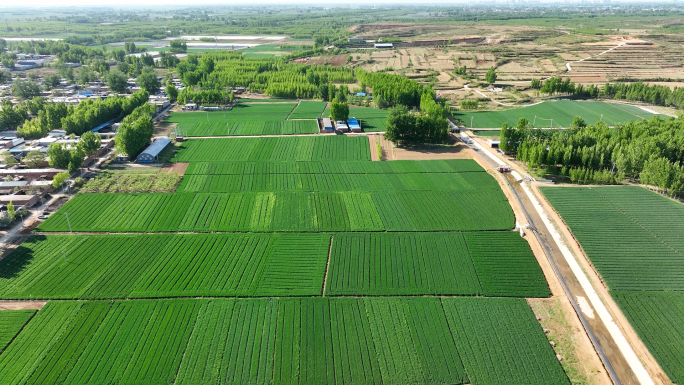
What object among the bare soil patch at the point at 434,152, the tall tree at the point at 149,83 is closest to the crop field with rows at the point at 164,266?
the bare soil patch at the point at 434,152

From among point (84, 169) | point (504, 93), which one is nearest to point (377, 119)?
point (504, 93)

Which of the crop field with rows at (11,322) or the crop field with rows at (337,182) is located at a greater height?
the crop field with rows at (337,182)

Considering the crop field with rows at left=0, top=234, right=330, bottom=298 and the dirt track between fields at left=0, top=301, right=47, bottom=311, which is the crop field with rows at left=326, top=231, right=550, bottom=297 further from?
the dirt track between fields at left=0, top=301, right=47, bottom=311

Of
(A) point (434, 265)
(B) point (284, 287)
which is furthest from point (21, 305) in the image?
(A) point (434, 265)

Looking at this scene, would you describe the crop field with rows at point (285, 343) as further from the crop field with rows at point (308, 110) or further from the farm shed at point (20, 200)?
the crop field with rows at point (308, 110)

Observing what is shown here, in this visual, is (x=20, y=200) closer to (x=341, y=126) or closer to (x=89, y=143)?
(x=89, y=143)

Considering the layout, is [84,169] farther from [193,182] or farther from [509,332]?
[509,332]

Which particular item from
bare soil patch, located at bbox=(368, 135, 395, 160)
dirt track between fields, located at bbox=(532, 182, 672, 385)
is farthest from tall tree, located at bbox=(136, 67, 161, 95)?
dirt track between fields, located at bbox=(532, 182, 672, 385)
